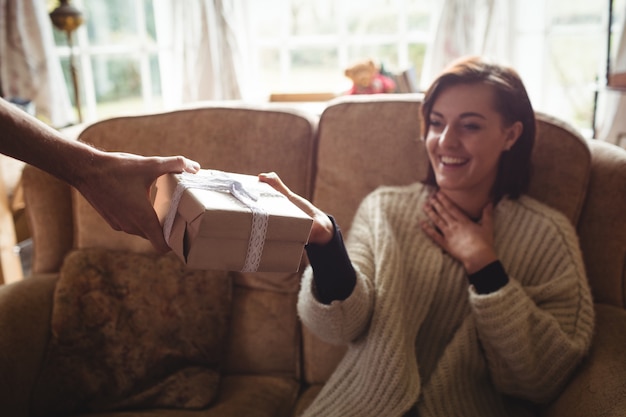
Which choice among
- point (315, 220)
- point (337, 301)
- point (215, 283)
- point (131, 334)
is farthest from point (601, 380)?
point (131, 334)

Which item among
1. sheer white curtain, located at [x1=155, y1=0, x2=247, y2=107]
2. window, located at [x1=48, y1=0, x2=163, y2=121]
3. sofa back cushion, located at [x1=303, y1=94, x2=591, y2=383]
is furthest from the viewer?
window, located at [x1=48, y1=0, x2=163, y2=121]

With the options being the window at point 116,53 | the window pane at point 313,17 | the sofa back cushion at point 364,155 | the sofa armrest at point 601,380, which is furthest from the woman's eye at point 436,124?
the window at point 116,53

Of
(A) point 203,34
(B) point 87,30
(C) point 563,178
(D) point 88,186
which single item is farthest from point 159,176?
(B) point 87,30

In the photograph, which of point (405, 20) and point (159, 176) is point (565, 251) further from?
point (405, 20)

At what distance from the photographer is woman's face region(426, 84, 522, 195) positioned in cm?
126

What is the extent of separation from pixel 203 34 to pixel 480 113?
2.55 meters

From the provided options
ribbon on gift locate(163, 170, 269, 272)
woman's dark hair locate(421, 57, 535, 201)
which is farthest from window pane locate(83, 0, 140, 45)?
ribbon on gift locate(163, 170, 269, 272)

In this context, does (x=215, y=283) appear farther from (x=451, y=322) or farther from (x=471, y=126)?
(x=471, y=126)

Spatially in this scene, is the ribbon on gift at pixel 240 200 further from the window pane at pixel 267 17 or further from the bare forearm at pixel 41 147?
the window pane at pixel 267 17

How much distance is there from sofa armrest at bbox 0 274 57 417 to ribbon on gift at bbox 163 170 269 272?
65 centimetres

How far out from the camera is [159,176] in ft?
3.06

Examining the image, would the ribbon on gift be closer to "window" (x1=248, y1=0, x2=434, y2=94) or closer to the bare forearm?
the bare forearm

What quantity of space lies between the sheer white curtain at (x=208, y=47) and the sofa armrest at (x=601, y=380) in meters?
2.69

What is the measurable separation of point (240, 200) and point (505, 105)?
73 centimetres
